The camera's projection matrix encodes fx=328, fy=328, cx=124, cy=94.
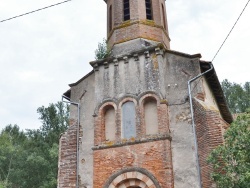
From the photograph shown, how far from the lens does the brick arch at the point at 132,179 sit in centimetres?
1171

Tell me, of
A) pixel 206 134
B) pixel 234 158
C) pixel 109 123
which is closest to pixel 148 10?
pixel 109 123

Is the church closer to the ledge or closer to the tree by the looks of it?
the ledge

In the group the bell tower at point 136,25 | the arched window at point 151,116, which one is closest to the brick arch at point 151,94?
the arched window at point 151,116

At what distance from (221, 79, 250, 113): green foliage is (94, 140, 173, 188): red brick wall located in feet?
78.2

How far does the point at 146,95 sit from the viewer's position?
43.3ft

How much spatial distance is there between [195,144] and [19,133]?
3919 cm

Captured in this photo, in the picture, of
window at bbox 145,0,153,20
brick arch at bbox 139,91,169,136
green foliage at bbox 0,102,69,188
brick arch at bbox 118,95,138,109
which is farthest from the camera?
green foliage at bbox 0,102,69,188

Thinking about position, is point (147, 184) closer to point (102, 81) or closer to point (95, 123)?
point (95, 123)

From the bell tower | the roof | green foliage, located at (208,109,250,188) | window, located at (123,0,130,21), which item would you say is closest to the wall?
the roof

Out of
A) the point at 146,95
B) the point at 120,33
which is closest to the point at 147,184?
the point at 146,95

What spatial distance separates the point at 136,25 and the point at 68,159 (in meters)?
7.08

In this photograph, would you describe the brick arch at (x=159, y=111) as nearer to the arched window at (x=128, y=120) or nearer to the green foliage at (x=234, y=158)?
the arched window at (x=128, y=120)

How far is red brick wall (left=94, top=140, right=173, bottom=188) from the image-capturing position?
11641 mm

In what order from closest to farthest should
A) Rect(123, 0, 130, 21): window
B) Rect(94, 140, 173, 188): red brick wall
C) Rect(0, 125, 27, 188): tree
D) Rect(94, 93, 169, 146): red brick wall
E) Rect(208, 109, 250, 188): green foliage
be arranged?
1. Rect(208, 109, 250, 188): green foliage
2. Rect(94, 140, 173, 188): red brick wall
3. Rect(94, 93, 169, 146): red brick wall
4. Rect(123, 0, 130, 21): window
5. Rect(0, 125, 27, 188): tree
